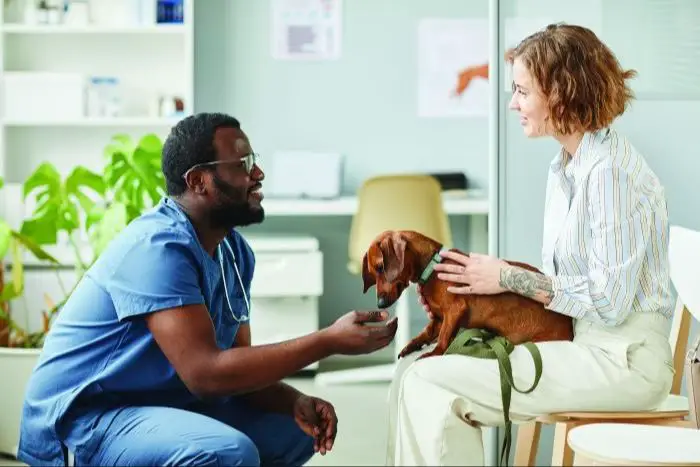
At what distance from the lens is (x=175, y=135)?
2.10 metres

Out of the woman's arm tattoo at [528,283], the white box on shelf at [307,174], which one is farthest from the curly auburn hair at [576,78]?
the white box on shelf at [307,174]

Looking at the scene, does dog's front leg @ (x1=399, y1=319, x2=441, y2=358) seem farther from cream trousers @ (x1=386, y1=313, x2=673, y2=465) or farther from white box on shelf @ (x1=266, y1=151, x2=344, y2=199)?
white box on shelf @ (x1=266, y1=151, x2=344, y2=199)

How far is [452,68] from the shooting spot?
5.34m

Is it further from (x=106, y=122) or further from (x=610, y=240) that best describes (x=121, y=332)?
(x=106, y=122)

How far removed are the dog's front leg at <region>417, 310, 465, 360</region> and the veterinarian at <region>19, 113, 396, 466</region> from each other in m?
0.16

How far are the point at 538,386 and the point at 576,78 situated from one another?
0.59m

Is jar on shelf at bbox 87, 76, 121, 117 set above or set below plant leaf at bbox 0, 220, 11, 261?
above

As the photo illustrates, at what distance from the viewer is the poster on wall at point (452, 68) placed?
17.4 feet

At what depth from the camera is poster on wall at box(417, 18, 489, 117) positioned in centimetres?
531

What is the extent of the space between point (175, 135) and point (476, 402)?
0.79 m

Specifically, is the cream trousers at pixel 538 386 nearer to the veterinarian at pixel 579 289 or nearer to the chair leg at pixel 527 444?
the veterinarian at pixel 579 289

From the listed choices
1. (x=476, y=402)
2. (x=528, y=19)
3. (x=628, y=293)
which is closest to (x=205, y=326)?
(x=476, y=402)

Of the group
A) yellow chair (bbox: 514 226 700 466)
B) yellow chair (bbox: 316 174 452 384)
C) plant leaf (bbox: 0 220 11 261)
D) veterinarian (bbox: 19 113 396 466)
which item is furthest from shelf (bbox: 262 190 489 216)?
veterinarian (bbox: 19 113 396 466)

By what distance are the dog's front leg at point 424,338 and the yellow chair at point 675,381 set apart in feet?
0.88
